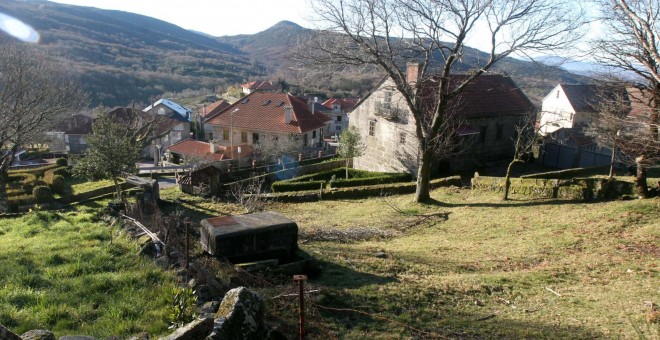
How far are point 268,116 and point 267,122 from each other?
0.85 meters

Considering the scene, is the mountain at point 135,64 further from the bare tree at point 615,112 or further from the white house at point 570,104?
the bare tree at point 615,112

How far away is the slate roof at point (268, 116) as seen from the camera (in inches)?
1554

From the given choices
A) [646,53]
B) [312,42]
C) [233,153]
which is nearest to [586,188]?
[646,53]

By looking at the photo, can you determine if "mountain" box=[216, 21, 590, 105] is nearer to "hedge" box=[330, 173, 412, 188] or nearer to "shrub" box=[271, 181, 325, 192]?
"shrub" box=[271, 181, 325, 192]

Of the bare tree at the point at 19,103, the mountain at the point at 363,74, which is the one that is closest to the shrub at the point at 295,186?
the mountain at the point at 363,74

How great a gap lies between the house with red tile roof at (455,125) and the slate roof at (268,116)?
9.48 meters

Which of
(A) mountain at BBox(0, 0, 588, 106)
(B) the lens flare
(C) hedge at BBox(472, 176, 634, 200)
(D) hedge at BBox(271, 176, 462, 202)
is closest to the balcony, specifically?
(D) hedge at BBox(271, 176, 462, 202)

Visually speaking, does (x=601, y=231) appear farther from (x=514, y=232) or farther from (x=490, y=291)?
(x=490, y=291)

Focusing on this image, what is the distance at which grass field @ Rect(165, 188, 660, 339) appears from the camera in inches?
260

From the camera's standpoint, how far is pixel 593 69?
14602 millimetres

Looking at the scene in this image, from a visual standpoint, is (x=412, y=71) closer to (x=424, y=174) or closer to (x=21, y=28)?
(x=424, y=174)

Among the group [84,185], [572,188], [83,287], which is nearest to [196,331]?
[83,287]

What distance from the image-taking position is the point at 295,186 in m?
24.3

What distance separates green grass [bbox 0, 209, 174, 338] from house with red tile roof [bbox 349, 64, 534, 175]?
1975 cm
